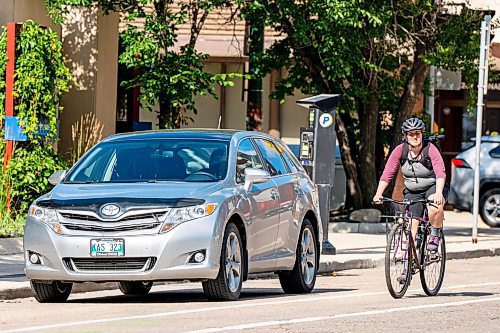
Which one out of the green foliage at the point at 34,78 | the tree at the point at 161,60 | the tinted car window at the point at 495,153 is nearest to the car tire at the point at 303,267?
the green foliage at the point at 34,78

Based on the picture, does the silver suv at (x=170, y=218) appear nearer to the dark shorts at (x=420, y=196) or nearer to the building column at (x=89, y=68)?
the dark shorts at (x=420, y=196)

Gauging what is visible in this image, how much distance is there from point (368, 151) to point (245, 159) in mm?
13201

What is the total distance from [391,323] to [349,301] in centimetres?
235

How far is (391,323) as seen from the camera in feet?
38.2

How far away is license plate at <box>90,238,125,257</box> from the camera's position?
1291 centimetres

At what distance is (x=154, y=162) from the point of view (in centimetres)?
1419

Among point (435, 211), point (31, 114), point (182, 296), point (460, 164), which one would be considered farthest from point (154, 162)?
point (460, 164)

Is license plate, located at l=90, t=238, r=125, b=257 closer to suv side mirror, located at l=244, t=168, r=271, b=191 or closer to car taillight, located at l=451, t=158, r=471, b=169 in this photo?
suv side mirror, located at l=244, t=168, r=271, b=191

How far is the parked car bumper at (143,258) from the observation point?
1291 centimetres

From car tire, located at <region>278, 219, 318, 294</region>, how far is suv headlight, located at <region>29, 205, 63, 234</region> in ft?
9.55

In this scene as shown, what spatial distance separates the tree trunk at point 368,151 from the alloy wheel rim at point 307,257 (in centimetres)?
1197

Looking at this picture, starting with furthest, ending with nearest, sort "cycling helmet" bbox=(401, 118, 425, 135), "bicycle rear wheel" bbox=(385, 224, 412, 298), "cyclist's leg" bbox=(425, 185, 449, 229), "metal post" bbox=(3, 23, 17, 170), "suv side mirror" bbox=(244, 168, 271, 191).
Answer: "metal post" bbox=(3, 23, 17, 170) < "cyclist's leg" bbox=(425, 185, 449, 229) < "cycling helmet" bbox=(401, 118, 425, 135) < "bicycle rear wheel" bbox=(385, 224, 412, 298) < "suv side mirror" bbox=(244, 168, 271, 191)

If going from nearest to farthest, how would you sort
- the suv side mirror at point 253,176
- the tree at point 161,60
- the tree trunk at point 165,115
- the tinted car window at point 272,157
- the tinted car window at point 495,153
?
1. the suv side mirror at point 253,176
2. the tinted car window at point 272,157
3. the tree at point 161,60
4. the tree trunk at point 165,115
5. the tinted car window at point 495,153

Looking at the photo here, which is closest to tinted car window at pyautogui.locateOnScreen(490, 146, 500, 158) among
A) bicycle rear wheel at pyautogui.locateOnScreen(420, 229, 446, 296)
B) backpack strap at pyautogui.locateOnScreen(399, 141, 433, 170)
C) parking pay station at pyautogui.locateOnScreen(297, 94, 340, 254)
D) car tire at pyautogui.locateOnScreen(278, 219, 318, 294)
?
parking pay station at pyautogui.locateOnScreen(297, 94, 340, 254)
